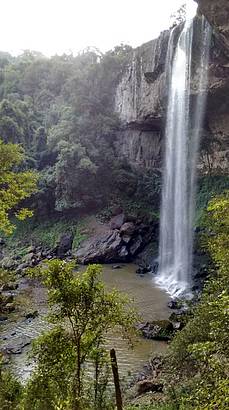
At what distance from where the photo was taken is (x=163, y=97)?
29703mm

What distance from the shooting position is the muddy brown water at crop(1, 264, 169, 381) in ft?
46.7

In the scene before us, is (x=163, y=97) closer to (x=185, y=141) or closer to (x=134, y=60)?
(x=185, y=141)

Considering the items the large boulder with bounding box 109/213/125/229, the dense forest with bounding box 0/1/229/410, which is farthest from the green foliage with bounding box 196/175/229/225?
the large boulder with bounding box 109/213/125/229

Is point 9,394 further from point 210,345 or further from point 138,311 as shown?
point 138,311

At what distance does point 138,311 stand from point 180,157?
1351 centimetres

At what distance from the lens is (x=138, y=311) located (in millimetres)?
19594

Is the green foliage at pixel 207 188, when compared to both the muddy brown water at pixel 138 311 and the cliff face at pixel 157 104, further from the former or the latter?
the muddy brown water at pixel 138 311

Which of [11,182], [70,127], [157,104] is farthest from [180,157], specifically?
[11,182]

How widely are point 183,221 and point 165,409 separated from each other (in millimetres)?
19674

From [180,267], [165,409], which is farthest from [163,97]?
[165,409]

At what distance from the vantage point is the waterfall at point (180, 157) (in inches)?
1023

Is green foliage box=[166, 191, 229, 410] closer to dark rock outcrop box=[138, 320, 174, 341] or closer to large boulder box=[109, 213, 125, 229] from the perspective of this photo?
dark rock outcrop box=[138, 320, 174, 341]

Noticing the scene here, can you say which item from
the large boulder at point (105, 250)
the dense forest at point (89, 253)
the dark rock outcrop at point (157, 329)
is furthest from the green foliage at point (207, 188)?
the dark rock outcrop at point (157, 329)

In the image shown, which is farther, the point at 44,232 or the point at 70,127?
the point at 70,127
